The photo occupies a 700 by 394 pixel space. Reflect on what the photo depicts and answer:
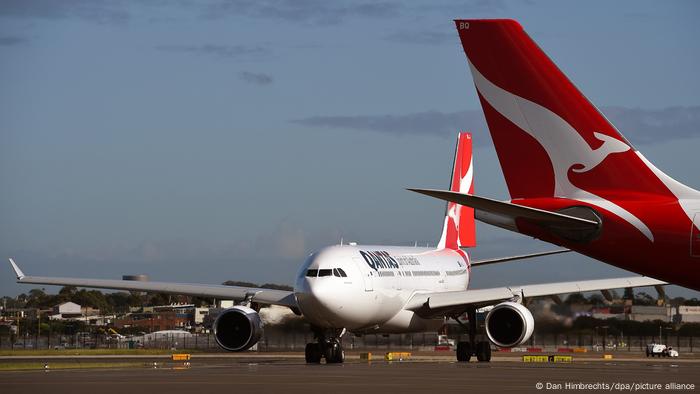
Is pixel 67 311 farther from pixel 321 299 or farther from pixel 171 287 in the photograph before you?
pixel 321 299

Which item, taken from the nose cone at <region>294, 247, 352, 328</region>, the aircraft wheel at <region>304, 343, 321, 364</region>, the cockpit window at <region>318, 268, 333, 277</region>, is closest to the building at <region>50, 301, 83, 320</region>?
the aircraft wheel at <region>304, 343, 321, 364</region>

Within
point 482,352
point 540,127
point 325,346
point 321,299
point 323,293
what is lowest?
point 482,352

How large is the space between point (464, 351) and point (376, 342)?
7.35 m

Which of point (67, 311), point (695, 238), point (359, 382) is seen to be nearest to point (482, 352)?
point (359, 382)

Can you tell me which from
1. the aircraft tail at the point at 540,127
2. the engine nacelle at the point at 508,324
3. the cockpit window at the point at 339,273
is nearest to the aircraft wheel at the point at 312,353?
the cockpit window at the point at 339,273

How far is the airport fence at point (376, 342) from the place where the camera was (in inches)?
1644

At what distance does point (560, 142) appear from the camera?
15.5m

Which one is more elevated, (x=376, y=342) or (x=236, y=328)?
(x=236, y=328)

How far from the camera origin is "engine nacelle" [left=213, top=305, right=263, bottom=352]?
35.9m

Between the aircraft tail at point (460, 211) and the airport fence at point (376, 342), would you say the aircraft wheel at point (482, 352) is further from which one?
the aircraft tail at point (460, 211)

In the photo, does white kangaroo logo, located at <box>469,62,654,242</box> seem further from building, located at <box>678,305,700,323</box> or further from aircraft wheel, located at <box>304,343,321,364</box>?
building, located at <box>678,305,700,323</box>

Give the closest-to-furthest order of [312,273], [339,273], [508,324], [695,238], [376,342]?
1. [695,238]
2. [312,273]
3. [339,273]
4. [508,324]
5. [376,342]

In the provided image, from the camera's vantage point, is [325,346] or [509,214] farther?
[325,346]

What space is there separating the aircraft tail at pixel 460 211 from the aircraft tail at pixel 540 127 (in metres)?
29.4
